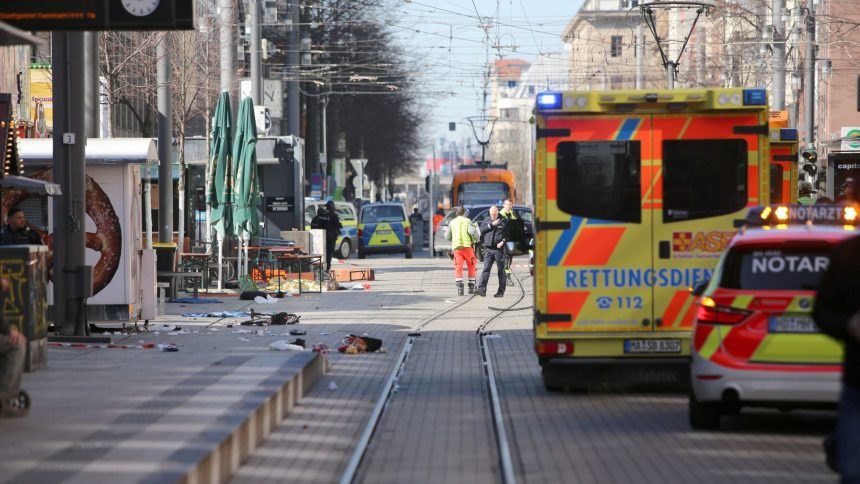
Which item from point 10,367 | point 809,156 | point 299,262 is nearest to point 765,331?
point 10,367

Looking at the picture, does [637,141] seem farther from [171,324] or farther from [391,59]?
[391,59]

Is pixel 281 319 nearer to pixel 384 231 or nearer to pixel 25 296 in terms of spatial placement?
pixel 25 296

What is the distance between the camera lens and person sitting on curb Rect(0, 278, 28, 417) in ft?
34.4

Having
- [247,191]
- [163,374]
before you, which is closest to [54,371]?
[163,374]

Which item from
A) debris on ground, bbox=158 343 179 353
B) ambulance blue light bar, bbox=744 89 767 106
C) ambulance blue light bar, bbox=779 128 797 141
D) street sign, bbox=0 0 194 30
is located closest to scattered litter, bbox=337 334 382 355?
debris on ground, bbox=158 343 179 353

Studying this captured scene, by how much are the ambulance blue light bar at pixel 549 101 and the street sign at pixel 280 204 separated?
27.7 meters

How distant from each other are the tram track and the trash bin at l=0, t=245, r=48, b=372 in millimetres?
3252

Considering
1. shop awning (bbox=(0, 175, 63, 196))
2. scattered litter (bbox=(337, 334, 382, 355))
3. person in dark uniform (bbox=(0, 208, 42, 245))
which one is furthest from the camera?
scattered litter (bbox=(337, 334, 382, 355))

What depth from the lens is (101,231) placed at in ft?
66.8

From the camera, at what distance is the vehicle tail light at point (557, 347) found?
544 inches

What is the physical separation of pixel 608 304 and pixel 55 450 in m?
6.09

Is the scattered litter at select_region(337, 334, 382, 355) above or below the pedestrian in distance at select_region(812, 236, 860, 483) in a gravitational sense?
below

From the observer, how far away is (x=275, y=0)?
5212cm

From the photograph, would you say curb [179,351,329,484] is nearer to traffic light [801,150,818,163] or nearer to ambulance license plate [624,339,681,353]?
ambulance license plate [624,339,681,353]
